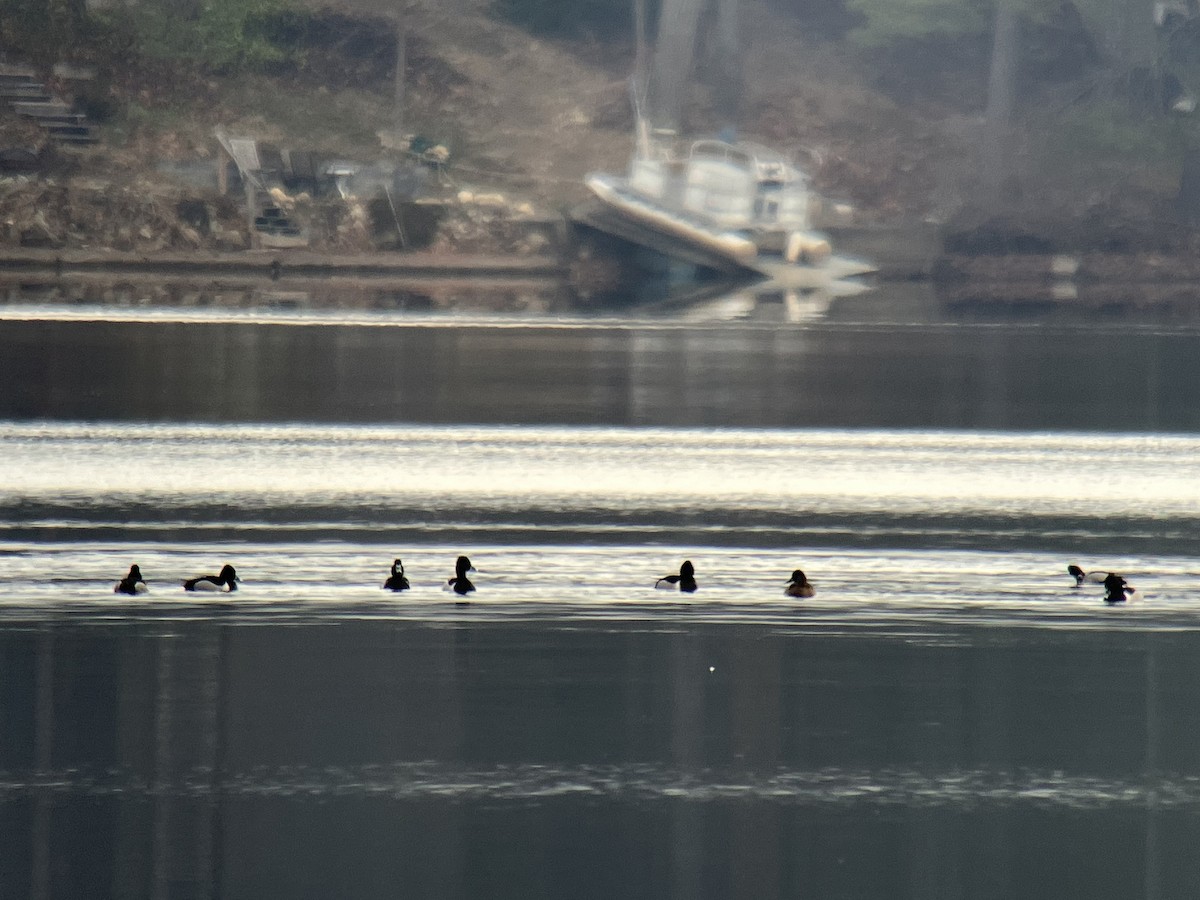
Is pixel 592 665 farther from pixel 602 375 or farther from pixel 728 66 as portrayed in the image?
pixel 728 66

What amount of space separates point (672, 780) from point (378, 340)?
29168 mm

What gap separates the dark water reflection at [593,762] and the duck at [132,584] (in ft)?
3.46

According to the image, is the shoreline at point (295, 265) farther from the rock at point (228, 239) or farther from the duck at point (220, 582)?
the duck at point (220, 582)

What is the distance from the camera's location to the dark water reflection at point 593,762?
8.45 meters

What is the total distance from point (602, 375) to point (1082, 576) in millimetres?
19221

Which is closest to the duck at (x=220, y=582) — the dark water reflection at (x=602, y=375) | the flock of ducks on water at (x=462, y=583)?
the flock of ducks on water at (x=462, y=583)

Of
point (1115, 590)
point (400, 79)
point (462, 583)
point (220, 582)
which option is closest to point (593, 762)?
point (462, 583)

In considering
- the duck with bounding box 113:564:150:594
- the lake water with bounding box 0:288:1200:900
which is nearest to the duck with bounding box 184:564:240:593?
the lake water with bounding box 0:288:1200:900

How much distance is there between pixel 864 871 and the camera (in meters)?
8.52

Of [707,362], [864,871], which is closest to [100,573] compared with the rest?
[864,871]

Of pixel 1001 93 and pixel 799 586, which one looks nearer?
pixel 799 586

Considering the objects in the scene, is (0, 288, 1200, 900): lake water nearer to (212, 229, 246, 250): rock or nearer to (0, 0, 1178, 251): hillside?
(212, 229, 246, 250): rock

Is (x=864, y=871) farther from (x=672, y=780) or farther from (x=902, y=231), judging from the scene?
(x=902, y=231)

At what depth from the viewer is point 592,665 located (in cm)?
1176
